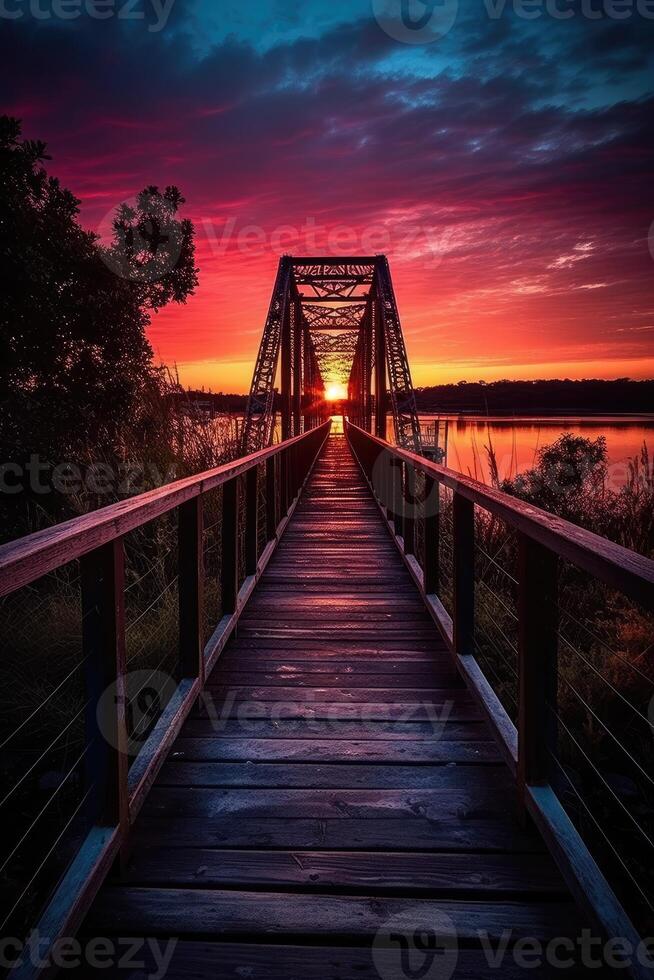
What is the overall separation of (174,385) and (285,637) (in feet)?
12.5

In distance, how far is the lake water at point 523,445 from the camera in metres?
7.28

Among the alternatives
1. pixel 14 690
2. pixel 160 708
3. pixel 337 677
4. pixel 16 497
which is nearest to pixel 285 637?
pixel 337 677

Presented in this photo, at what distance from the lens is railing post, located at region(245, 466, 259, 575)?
414 centimetres

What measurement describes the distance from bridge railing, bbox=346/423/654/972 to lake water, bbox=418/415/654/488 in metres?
3.28

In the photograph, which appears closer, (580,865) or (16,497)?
(580,865)

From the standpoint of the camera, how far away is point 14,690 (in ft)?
9.75

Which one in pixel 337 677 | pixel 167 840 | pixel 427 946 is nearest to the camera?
pixel 427 946

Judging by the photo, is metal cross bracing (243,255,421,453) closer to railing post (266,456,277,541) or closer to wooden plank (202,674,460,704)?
railing post (266,456,277,541)

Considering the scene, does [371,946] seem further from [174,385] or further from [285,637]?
[174,385]

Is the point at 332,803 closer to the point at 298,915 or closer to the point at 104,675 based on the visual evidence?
the point at 298,915

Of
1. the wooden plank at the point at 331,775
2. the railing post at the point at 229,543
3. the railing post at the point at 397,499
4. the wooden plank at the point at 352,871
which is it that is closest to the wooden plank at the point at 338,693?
the wooden plank at the point at 331,775

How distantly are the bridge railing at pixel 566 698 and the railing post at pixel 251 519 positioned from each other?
3.91ft

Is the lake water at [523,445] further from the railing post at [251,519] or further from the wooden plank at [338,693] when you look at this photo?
the wooden plank at [338,693]

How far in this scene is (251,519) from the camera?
14.0ft
